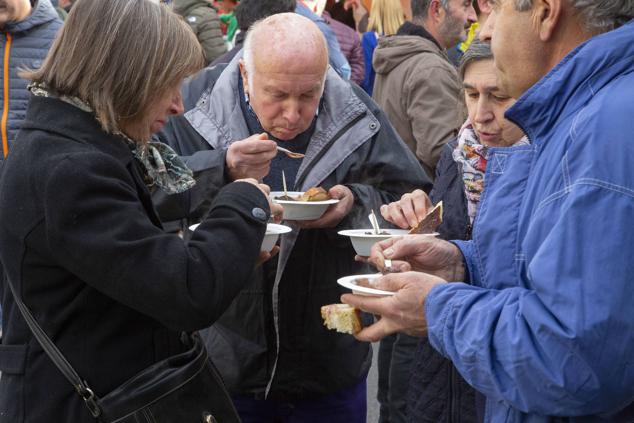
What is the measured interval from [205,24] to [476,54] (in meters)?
5.66

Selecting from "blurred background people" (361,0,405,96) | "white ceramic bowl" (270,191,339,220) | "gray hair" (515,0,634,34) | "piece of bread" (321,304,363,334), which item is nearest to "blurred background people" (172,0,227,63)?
"blurred background people" (361,0,405,96)

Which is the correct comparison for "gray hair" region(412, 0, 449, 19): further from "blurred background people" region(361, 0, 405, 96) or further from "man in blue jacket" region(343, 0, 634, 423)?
"man in blue jacket" region(343, 0, 634, 423)

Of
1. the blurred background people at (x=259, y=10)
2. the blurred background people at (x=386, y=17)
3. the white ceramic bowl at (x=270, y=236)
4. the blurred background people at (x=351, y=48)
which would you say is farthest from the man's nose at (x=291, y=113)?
the blurred background people at (x=351, y=48)

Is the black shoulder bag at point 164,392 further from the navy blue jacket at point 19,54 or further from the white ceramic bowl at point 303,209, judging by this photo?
the navy blue jacket at point 19,54

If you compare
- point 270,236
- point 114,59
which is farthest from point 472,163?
point 114,59

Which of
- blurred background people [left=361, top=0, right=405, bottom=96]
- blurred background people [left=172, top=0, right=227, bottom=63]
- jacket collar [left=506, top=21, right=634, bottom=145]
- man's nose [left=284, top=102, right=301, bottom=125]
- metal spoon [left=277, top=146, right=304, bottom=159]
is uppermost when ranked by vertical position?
jacket collar [left=506, top=21, right=634, bottom=145]

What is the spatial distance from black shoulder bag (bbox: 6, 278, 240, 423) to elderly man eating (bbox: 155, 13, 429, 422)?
761 millimetres

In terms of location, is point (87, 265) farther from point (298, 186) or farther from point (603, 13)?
point (298, 186)

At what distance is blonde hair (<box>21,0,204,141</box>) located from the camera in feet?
6.29

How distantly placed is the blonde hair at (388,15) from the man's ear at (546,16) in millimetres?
5927

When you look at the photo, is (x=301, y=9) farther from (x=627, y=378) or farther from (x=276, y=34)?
(x=627, y=378)

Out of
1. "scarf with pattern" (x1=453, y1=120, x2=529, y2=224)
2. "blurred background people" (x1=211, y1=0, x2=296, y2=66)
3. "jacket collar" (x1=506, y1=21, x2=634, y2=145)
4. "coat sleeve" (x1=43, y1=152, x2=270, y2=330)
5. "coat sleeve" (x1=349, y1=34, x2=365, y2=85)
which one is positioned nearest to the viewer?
"jacket collar" (x1=506, y1=21, x2=634, y2=145)

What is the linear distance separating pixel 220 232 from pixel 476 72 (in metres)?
1.40

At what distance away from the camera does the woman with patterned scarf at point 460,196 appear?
2.63 metres
